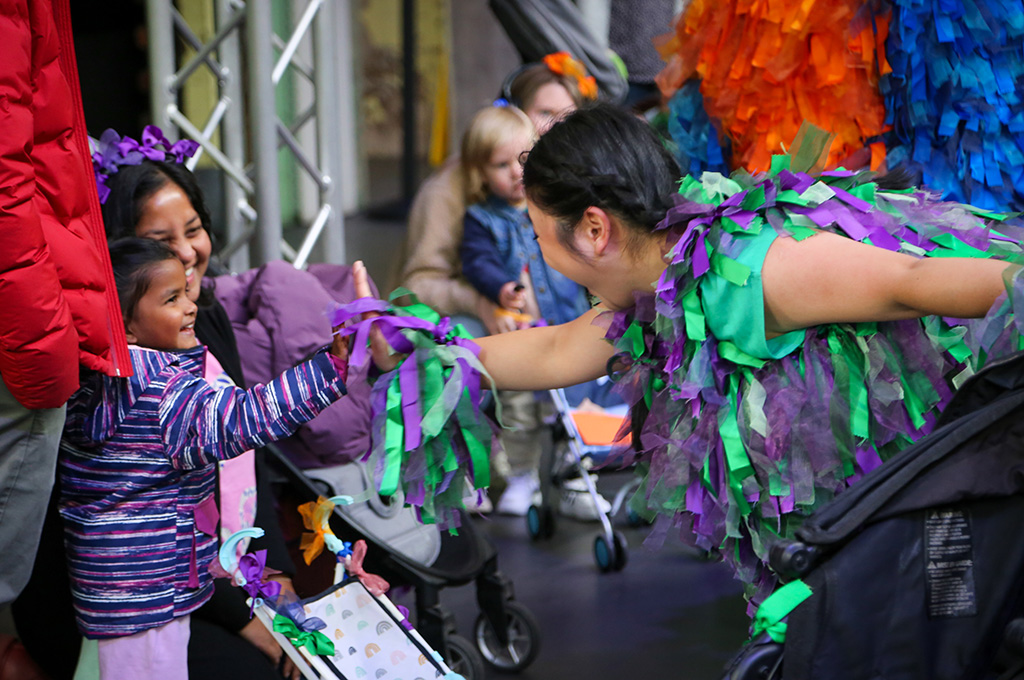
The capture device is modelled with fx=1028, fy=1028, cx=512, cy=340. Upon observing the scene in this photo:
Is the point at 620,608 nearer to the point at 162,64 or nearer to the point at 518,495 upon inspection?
the point at 518,495

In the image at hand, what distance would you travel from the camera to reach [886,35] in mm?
2137

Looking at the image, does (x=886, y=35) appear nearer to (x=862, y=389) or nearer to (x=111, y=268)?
(x=862, y=389)

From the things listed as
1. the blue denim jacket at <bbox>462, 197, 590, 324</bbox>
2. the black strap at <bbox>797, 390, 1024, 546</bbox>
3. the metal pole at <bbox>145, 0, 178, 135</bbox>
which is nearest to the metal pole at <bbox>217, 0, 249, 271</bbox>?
the metal pole at <bbox>145, 0, 178, 135</bbox>

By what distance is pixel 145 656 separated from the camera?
160cm

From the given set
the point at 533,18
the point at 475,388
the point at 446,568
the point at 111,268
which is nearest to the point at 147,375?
the point at 111,268

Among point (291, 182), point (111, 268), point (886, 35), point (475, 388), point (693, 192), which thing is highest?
point (886, 35)

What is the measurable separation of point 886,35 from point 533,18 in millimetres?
1966

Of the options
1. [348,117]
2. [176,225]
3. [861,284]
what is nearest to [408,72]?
[348,117]

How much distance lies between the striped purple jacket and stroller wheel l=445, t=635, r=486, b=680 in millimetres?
711

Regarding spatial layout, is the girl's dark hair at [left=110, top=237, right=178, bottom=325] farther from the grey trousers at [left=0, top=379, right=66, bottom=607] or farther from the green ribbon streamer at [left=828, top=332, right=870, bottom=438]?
the green ribbon streamer at [left=828, top=332, right=870, bottom=438]

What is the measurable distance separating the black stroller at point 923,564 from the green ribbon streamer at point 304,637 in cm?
67

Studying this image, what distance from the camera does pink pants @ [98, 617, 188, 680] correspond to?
1581mm

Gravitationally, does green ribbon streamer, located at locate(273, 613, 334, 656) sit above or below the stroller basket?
above

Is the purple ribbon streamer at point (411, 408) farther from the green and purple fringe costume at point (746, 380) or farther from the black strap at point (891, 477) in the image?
the black strap at point (891, 477)
